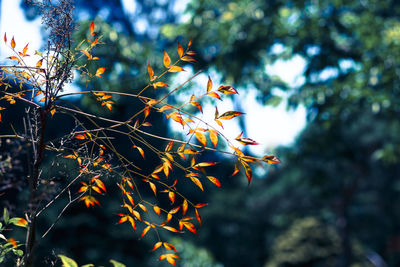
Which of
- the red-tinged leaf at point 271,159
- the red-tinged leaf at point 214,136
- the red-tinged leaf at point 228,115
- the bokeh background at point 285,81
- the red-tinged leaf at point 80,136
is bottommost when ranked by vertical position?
the red-tinged leaf at point 271,159

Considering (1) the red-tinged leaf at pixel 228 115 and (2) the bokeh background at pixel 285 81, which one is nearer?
(1) the red-tinged leaf at pixel 228 115

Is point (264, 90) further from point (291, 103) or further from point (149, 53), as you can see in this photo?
point (149, 53)

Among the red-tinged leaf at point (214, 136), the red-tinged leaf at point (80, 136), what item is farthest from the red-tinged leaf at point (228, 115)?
the red-tinged leaf at point (80, 136)

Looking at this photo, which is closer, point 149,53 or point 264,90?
point 149,53

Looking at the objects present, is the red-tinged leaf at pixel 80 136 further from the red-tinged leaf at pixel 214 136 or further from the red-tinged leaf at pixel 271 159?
the red-tinged leaf at pixel 271 159

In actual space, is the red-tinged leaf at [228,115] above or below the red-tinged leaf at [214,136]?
above

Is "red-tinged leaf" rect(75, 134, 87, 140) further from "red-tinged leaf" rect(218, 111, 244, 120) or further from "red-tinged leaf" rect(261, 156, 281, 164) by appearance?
"red-tinged leaf" rect(261, 156, 281, 164)

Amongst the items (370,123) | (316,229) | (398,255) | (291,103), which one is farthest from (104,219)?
(398,255)

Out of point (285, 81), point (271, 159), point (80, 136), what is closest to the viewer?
point (271, 159)

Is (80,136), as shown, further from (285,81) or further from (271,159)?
(285,81)

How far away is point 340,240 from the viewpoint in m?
8.85

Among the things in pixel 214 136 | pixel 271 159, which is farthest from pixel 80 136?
pixel 271 159

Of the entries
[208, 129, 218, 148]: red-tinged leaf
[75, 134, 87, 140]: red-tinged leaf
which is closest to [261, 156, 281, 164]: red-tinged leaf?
[208, 129, 218, 148]: red-tinged leaf

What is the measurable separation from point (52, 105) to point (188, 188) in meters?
9.38
